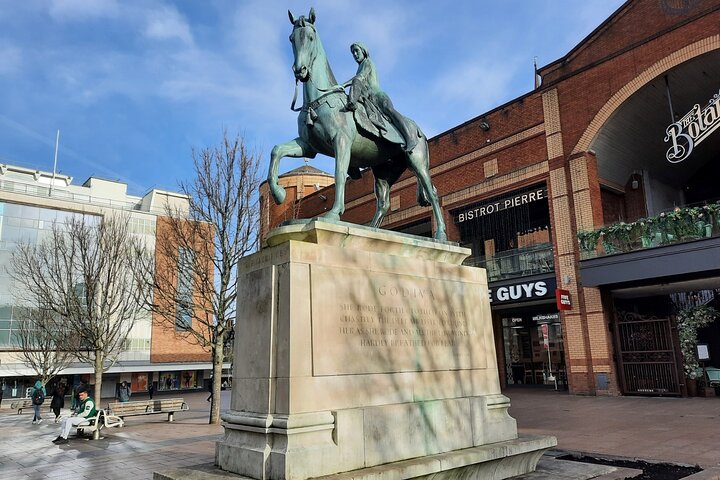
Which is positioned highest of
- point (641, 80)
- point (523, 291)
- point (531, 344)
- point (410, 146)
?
point (641, 80)

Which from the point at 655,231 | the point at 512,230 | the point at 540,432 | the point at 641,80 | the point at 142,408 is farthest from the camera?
the point at 512,230

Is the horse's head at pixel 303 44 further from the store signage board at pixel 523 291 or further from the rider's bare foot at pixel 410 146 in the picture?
the store signage board at pixel 523 291

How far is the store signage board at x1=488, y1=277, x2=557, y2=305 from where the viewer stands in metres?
20.3

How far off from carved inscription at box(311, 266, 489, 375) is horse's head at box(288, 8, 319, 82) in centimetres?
254

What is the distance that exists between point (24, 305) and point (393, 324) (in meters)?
43.7

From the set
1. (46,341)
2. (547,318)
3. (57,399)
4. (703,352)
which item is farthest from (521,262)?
(46,341)

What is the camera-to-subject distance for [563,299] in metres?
18.8

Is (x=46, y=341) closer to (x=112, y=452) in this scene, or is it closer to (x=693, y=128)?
(x=112, y=452)

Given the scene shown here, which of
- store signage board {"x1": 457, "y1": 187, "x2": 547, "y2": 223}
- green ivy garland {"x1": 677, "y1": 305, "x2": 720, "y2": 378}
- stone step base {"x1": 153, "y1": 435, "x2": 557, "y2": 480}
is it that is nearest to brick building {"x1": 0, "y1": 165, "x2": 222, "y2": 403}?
store signage board {"x1": 457, "y1": 187, "x2": 547, "y2": 223}

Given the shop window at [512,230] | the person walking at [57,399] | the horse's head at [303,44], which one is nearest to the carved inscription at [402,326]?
the horse's head at [303,44]

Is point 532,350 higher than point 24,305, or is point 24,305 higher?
point 24,305

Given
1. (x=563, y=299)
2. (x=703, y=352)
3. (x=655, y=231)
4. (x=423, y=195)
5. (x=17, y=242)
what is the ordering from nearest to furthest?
(x=423, y=195) < (x=655, y=231) < (x=703, y=352) < (x=563, y=299) < (x=17, y=242)

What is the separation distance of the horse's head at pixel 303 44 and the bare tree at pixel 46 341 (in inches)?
779

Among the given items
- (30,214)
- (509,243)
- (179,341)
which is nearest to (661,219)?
(509,243)
